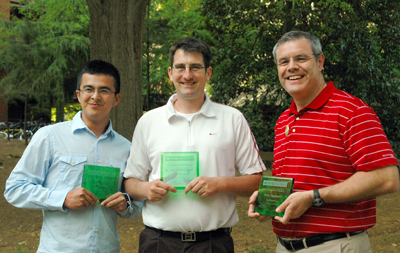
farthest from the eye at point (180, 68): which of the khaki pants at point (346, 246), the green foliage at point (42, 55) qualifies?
the green foliage at point (42, 55)

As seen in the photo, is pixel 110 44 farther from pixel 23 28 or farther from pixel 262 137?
pixel 23 28

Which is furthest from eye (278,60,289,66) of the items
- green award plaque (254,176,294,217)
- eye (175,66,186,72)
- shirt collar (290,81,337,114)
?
green award plaque (254,176,294,217)

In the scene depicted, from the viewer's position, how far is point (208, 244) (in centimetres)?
267

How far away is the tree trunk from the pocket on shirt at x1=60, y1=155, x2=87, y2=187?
4.20m

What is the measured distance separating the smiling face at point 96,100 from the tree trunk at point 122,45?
13.3ft

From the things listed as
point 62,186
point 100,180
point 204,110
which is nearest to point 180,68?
point 204,110

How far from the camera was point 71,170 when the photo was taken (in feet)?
8.96

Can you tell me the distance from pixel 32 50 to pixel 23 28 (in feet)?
4.46

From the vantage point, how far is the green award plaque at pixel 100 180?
2574 mm

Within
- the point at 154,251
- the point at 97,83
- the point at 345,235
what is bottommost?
the point at 154,251


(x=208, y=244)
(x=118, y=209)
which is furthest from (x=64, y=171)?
(x=208, y=244)

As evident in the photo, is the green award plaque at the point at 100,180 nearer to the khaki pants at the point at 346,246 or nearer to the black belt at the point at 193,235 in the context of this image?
the black belt at the point at 193,235

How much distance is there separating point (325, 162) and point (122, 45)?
526 cm

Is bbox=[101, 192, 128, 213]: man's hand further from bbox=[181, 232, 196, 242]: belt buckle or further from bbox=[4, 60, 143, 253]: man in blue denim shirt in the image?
bbox=[181, 232, 196, 242]: belt buckle
